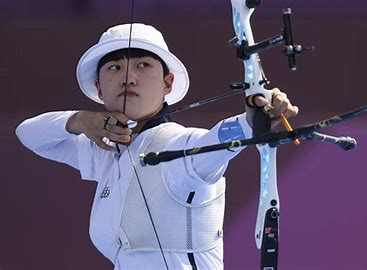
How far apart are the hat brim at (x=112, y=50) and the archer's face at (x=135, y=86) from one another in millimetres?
27

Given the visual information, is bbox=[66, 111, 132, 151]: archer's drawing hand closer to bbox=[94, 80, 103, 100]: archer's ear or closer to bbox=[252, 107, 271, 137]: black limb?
bbox=[94, 80, 103, 100]: archer's ear

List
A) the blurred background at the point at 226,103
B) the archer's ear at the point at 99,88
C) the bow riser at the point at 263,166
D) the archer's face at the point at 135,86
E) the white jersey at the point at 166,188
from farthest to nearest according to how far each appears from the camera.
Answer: the blurred background at the point at 226,103
the archer's ear at the point at 99,88
the archer's face at the point at 135,86
the white jersey at the point at 166,188
the bow riser at the point at 263,166

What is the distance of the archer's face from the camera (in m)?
1.89

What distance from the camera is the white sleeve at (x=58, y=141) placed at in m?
2.05

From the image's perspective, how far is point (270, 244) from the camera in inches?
60.1

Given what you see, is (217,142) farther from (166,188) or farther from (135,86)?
(135,86)

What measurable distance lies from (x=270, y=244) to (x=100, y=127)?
1.71ft

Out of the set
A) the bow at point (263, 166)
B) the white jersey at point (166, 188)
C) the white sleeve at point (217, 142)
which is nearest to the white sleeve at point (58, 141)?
the white jersey at point (166, 188)

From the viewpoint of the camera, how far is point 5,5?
2695mm

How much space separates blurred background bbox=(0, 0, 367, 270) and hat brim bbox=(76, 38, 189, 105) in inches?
20.2

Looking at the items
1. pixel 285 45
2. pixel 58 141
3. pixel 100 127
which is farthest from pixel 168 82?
pixel 285 45

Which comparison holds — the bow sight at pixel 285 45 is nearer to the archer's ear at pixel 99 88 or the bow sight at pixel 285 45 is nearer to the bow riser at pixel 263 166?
the bow riser at pixel 263 166

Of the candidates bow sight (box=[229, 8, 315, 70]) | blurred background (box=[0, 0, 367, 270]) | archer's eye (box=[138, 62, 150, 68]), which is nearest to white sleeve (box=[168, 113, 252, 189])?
bow sight (box=[229, 8, 315, 70])

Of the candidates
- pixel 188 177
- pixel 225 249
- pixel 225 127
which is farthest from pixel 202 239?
pixel 225 249
